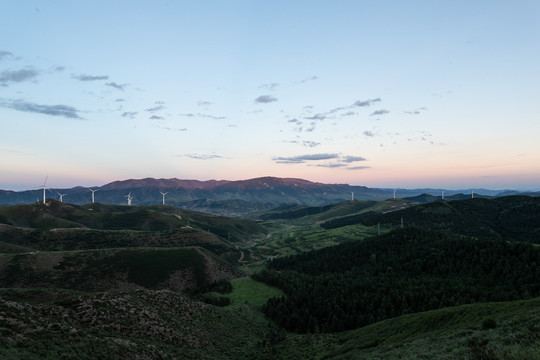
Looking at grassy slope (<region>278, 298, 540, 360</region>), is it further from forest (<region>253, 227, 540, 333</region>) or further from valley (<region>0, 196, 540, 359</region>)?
forest (<region>253, 227, 540, 333</region>)

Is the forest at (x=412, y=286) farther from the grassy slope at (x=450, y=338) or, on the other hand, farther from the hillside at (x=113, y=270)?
the hillside at (x=113, y=270)

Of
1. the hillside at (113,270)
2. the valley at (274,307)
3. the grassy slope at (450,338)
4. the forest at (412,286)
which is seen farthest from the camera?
the hillside at (113,270)

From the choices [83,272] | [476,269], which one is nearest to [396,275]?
[476,269]

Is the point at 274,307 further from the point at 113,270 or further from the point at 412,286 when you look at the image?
the point at 113,270

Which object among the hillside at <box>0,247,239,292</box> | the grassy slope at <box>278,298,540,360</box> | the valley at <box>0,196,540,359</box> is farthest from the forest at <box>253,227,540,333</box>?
the hillside at <box>0,247,239,292</box>

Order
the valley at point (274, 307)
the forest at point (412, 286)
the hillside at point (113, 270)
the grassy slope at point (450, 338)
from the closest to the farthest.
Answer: the grassy slope at point (450, 338) → the valley at point (274, 307) → the forest at point (412, 286) → the hillside at point (113, 270)

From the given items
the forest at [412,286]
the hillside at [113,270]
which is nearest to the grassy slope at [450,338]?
the forest at [412,286]

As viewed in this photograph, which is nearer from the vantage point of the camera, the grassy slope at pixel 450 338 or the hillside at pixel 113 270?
the grassy slope at pixel 450 338

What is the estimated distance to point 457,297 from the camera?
103 metres

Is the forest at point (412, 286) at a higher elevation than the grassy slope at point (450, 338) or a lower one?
lower

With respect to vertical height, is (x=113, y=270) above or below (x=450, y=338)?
below

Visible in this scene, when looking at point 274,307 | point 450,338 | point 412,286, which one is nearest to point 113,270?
point 274,307

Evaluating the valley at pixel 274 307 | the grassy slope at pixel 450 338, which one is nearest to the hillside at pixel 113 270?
the valley at pixel 274 307

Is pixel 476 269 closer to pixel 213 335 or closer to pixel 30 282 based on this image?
pixel 213 335
